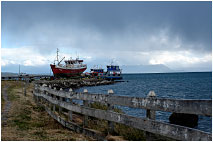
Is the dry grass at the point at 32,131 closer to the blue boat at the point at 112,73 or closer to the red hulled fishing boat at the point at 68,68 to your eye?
the red hulled fishing boat at the point at 68,68

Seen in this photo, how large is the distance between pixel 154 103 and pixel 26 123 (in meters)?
6.08

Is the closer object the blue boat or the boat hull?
the boat hull

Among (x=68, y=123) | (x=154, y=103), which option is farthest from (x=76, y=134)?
(x=154, y=103)

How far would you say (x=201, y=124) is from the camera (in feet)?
54.1

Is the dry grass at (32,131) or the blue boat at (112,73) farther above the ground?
the blue boat at (112,73)

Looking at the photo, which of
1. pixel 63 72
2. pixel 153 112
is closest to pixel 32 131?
pixel 153 112

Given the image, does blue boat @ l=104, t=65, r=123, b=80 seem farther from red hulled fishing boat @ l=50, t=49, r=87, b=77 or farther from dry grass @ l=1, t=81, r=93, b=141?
dry grass @ l=1, t=81, r=93, b=141

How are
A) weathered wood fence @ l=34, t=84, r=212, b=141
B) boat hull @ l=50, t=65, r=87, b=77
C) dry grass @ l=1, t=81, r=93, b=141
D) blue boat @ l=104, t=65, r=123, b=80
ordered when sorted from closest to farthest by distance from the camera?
weathered wood fence @ l=34, t=84, r=212, b=141
dry grass @ l=1, t=81, r=93, b=141
boat hull @ l=50, t=65, r=87, b=77
blue boat @ l=104, t=65, r=123, b=80

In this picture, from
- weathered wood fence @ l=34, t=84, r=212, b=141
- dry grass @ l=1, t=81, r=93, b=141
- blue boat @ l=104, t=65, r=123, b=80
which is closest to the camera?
weathered wood fence @ l=34, t=84, r=212, b=141

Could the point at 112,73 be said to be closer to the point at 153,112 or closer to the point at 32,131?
the point at 32,131

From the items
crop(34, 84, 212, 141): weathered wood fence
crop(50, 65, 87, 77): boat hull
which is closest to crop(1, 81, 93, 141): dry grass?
crop(34, 84, 212, 141): weathered wood fence

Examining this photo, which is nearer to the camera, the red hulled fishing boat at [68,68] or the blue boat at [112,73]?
the red hulled fishing boat at [68,68]

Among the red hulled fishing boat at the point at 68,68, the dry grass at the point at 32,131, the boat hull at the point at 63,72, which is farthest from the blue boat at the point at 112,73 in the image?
the dry grass at the point at 32,131

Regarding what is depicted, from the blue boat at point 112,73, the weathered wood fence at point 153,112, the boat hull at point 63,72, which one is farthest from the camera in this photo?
the blue boat at point 112,73
